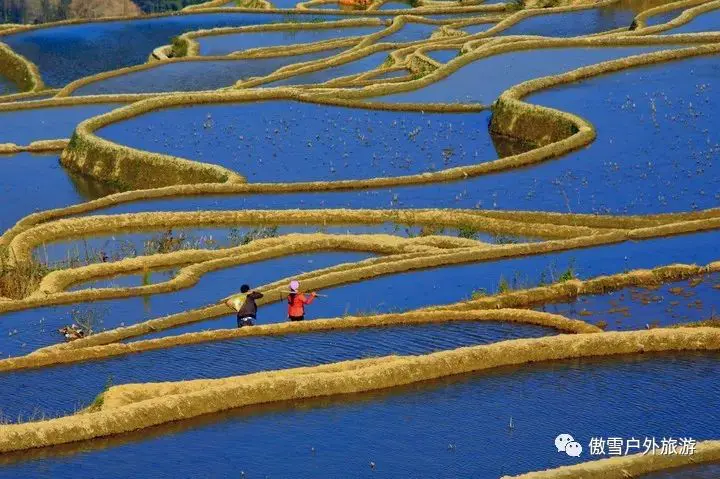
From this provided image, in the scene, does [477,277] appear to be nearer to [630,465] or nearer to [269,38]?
[630,465]

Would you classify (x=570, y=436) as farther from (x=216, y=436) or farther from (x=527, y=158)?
(x=527, y=158)

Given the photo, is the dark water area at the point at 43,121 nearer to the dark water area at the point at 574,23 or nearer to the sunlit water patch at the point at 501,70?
the sunlit water patch at the point at 501,70

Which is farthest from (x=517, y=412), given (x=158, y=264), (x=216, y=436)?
(x=158, y=264)

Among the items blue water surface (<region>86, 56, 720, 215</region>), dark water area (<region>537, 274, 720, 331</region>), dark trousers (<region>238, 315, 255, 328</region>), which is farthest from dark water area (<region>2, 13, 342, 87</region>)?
dark water area (<region>537, 274, 720, 331</region>)

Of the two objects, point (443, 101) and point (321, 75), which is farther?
point (321, 75)

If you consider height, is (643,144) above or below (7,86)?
above

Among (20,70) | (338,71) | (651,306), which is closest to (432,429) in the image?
(651,306)

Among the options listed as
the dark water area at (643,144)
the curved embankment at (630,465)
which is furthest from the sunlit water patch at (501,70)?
the curved embankment at (630,465)

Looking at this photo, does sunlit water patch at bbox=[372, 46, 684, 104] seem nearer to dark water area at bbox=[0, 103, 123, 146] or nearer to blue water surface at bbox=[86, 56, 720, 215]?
blue water surface at bbox=[86, 56, 720, 215]
